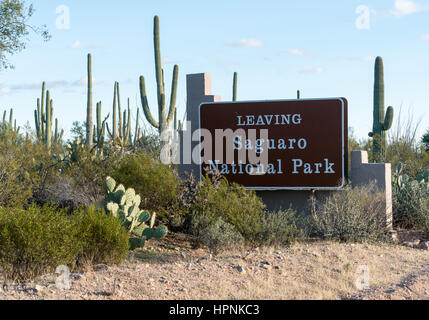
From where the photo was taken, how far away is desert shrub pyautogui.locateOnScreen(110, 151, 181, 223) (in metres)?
13.4

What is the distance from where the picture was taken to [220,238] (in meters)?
11.0

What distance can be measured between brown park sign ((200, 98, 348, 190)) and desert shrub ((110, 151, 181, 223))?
3.40ft

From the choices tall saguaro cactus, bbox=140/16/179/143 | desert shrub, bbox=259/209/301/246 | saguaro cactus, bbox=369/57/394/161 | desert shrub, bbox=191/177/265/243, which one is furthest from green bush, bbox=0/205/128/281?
saguaro cactus, bbox=369/57/394/161

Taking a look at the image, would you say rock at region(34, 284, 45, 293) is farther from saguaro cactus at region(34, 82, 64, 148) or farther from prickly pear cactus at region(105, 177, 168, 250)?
saguaro cactus at region(34, 82, 64, 148)

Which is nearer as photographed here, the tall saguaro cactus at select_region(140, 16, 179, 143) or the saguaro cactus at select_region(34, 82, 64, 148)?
the tall saguaro cactus at select_region(140, 16, 179, 143)

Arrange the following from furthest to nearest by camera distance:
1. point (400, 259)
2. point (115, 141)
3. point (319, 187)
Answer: point (115, 141)
point (319, 187)
point (400, 259)

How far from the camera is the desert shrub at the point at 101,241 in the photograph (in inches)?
357

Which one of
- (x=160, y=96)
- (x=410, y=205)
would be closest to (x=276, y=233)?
(x=410, y=205)

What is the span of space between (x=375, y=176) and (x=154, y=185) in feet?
16.9

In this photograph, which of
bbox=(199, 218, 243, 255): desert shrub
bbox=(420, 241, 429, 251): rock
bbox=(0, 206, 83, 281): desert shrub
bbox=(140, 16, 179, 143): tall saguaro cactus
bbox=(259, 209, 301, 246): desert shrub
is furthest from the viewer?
bbox=(140, 16, 179, 143): tall saguaro cactus
